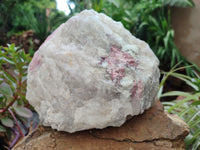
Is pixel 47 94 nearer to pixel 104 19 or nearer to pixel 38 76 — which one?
pixel 38 76

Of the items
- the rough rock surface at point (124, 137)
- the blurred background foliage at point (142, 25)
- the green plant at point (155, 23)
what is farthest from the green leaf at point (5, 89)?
the green plant at point (155, 23)

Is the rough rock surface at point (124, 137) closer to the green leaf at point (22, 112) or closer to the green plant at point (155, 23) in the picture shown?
the green leaf at point (22, 112)

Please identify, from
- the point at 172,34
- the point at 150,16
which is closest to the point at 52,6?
the point at 150,16

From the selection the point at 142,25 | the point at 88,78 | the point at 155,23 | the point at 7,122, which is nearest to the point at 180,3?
the point at 155,23

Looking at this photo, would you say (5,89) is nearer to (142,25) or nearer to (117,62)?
(117,62)

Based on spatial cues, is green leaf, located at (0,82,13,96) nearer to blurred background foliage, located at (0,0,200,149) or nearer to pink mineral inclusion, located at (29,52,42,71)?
pink mineral inclusion, located at (29,52,42,71)
